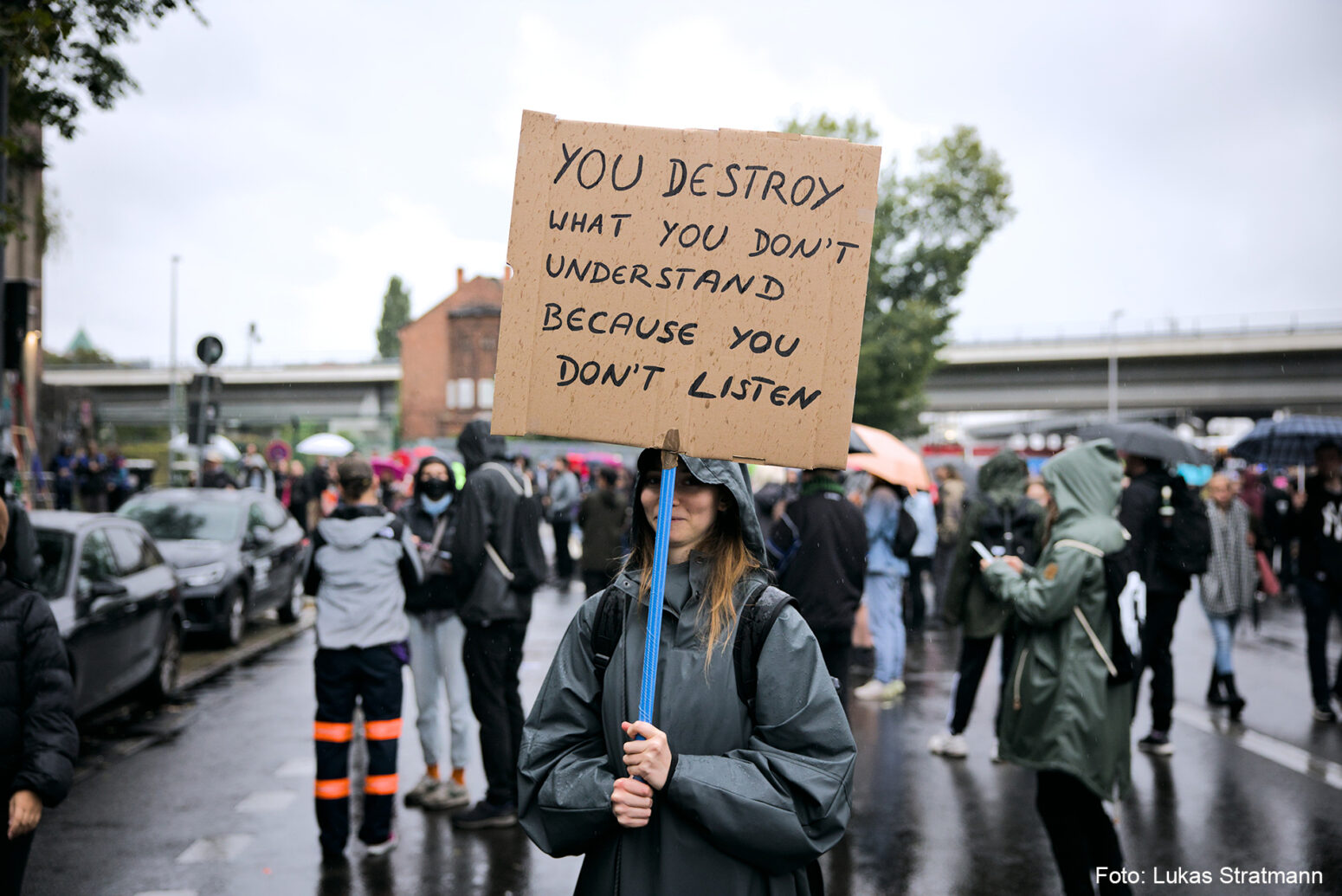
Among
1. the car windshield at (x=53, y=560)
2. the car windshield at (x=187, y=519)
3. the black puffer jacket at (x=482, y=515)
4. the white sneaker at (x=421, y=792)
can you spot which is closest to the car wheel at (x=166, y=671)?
the car windshield at (x=53, y=560)

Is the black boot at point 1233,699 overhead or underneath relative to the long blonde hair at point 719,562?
underneath

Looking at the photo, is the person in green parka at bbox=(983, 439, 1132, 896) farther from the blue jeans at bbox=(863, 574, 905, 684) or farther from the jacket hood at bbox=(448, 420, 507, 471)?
the blue jeans at bbox=(863, 574, 905, 684)

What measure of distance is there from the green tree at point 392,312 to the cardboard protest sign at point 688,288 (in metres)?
82.8

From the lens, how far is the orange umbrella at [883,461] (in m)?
7.99

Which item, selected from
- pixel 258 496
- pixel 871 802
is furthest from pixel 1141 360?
pixel 871 802

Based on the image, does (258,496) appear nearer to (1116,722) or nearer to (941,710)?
(941,710)

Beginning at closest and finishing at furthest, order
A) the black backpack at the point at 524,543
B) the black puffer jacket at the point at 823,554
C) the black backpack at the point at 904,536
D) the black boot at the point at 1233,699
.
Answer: the black backpack at the point at 524,543 < the black puffer jacket at the point at 823,554 < the black boot at the point at 1233,699 < the black backpack at the point at 904,536

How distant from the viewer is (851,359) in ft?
7.89

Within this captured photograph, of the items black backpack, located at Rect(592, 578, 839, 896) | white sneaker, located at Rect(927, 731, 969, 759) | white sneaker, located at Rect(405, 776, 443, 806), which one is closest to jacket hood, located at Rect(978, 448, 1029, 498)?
white sneaker, located at Rect(927, 731, 969, 759)

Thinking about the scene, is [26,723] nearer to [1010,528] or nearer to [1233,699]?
[1010,528]

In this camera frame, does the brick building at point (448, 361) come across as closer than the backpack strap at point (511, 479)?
No

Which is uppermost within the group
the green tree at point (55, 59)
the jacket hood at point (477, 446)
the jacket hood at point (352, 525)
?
the green tree at point (55, 59)

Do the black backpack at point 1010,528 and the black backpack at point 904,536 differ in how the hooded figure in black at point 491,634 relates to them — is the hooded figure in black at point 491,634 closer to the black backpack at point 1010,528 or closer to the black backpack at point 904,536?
the black backpack at point 1010,528

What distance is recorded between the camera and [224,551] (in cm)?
1127
